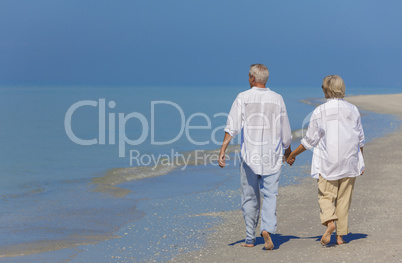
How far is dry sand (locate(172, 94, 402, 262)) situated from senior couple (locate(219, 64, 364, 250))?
231mm

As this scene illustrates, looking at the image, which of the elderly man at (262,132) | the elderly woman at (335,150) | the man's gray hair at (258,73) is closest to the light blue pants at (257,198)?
the elderly man at (262,132)

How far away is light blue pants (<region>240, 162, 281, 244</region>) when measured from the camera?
5.53m

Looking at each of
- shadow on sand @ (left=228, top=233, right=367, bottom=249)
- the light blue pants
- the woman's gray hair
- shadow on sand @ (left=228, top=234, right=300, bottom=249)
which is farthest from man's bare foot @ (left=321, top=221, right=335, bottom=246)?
the woman's gray hair

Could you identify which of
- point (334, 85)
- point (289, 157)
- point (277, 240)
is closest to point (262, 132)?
point (289, 157)

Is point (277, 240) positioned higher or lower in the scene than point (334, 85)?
lower

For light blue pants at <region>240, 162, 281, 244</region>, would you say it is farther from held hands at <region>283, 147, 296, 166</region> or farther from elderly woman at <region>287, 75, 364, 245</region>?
elderly woman at <region>287, 75, 364, 245</region>

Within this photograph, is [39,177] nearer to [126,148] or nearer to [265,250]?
[126,148]

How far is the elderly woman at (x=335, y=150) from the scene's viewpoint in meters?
5.35

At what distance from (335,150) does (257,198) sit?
947mm

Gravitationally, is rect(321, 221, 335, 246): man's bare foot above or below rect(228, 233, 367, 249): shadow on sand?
above

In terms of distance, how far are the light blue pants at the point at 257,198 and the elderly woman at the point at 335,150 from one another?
46 cm

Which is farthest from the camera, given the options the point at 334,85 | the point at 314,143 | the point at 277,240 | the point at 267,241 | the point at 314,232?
the point at 314,232

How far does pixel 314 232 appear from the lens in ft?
20.9

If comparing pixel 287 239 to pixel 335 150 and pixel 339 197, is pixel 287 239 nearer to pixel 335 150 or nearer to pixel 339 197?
pixel 339 197
